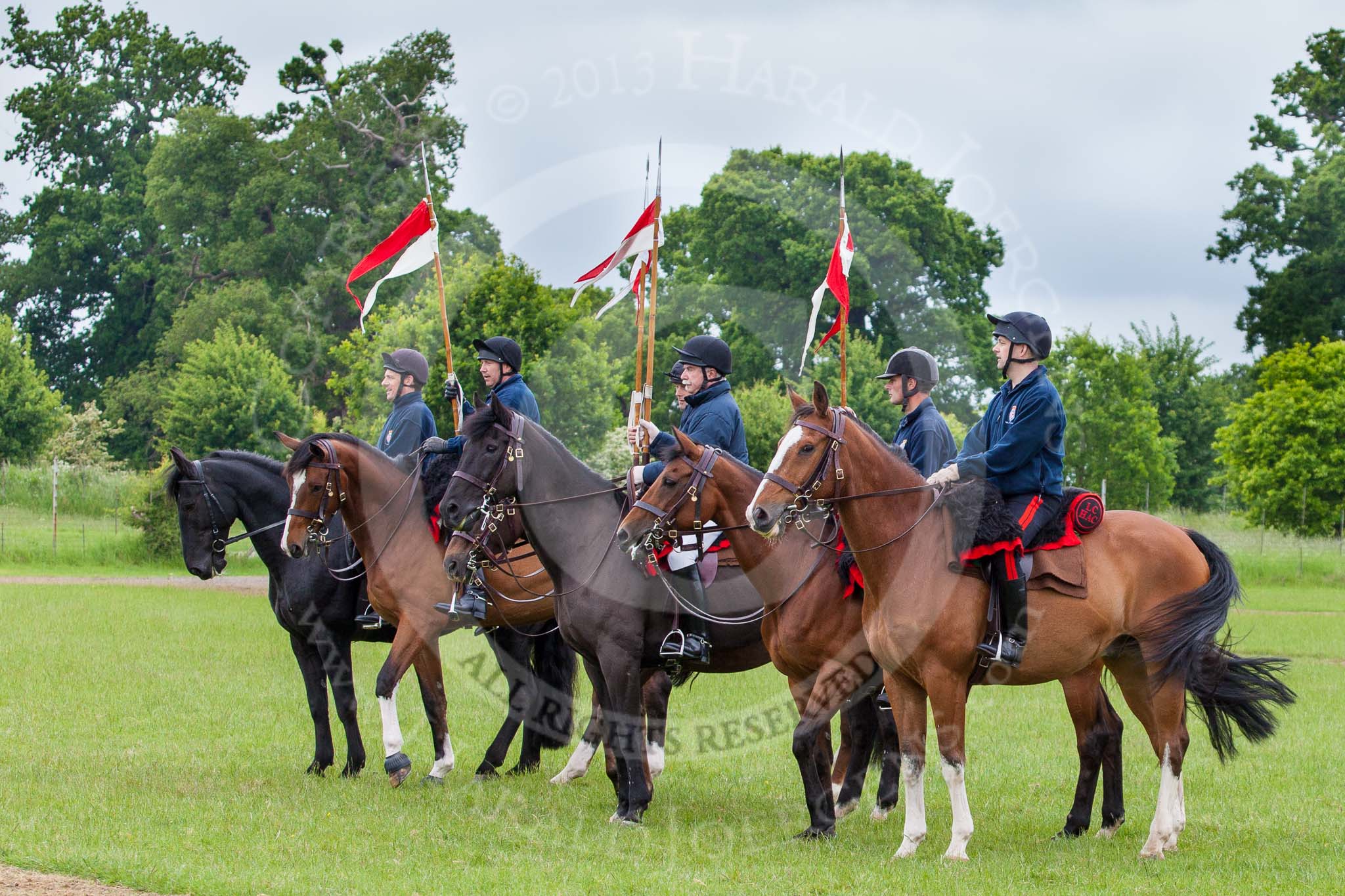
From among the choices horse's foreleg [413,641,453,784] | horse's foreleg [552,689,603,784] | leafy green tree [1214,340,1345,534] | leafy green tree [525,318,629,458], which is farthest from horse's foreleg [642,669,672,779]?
leafy green tree [1214,340,1345,534]

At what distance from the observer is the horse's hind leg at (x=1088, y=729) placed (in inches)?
332

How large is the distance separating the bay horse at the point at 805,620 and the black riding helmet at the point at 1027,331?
5.56ft

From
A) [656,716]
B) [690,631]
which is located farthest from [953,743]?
[656,716]

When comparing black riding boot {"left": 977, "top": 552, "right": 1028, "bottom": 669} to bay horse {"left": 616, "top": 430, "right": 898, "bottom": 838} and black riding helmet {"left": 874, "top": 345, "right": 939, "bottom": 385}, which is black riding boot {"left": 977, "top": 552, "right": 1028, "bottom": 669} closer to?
bay horse {"left": 616, "top": 430, "right": 898, "bottom": 838}

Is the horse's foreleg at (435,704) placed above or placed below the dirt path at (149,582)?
above

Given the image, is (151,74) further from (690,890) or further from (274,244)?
(690,890)

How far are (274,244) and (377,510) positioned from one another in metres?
41.0

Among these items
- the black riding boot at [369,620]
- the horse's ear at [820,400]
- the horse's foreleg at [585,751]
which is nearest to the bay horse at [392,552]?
the black riding boot at [369,620]

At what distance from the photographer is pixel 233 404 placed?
128 feet

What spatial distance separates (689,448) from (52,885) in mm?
4135

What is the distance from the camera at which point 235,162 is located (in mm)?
51031

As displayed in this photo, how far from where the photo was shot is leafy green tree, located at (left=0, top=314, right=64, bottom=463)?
4116cm

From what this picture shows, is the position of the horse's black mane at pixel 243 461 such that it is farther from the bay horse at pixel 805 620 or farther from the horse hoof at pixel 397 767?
the bay horse at pixel 805 620

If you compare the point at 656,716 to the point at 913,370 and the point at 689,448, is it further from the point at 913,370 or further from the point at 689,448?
the point at 913,370
